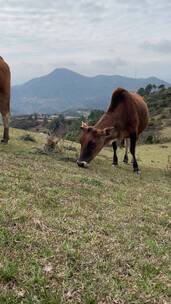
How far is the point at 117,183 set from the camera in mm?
14359

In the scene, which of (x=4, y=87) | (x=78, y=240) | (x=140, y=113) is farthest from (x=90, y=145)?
(x=78, y=240)

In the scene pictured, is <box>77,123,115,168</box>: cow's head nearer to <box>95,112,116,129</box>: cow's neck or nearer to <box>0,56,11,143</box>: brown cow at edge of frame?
<box>95,112,116,129</box>: cow's neck

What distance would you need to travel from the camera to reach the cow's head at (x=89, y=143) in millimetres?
15992

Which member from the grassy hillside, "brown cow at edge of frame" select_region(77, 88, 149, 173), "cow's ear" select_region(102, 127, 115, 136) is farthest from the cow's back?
the grassy hillside

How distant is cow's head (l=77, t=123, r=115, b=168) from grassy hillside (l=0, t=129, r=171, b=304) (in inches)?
114

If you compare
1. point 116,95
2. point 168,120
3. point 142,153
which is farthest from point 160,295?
point 168,120

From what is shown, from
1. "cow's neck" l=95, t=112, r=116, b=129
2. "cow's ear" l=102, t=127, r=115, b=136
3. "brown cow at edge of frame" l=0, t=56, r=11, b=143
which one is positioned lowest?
"cow's ear" l=102, t=127, r=115, b=136

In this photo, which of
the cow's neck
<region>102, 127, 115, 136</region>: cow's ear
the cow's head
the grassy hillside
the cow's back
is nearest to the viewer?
the grassy hillside

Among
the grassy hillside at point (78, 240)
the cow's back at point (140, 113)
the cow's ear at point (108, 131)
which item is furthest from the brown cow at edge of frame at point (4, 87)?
the cow's back at point (140, 113)

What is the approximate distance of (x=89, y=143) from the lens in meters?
16.1

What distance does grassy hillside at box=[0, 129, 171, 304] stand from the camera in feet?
18.1

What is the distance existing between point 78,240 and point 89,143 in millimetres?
9088

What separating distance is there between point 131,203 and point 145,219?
1.43 meters

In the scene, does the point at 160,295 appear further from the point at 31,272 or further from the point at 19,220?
the point at 19,220
